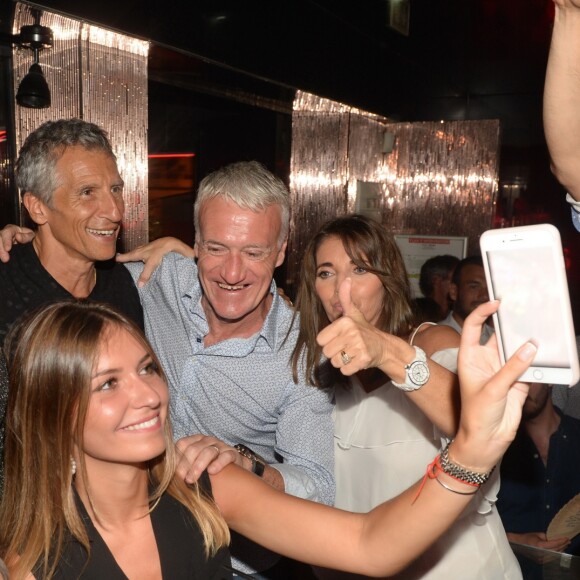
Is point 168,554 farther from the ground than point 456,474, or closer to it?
closer to it

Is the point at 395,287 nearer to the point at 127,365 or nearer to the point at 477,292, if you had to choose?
the point at 127,365

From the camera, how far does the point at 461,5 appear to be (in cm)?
572

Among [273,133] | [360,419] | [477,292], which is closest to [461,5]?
[273,133]

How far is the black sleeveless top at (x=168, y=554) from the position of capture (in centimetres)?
164

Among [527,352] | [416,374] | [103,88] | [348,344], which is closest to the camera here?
[527,352]

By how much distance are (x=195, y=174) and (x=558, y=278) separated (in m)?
5.97

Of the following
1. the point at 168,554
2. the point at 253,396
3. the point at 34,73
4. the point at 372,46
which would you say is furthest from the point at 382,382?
the point at 372,46

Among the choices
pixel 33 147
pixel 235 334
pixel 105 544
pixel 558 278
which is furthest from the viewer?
pixel 33 147

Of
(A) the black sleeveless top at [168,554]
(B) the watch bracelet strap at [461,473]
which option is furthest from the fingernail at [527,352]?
(A) the black sleeveless top at [168,554]

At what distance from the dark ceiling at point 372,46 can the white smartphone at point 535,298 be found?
2.96m

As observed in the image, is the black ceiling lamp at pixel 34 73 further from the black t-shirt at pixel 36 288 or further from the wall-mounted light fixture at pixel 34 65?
the black t-shirt at pixel 36 288

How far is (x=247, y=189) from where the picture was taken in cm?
228

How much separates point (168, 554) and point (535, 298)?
43.0 inches

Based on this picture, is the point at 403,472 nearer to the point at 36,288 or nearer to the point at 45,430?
the point at 45,430
